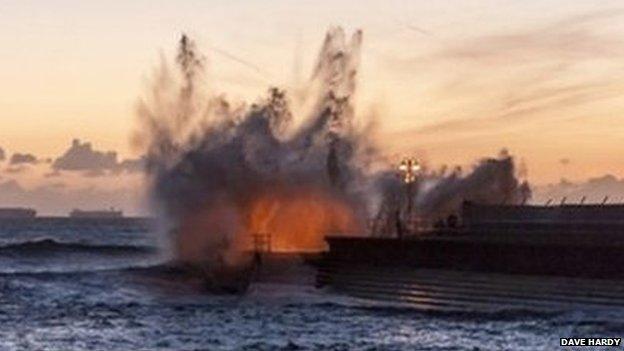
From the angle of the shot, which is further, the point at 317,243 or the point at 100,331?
the point at 317,243

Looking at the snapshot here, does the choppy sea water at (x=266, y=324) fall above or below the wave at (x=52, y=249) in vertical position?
below

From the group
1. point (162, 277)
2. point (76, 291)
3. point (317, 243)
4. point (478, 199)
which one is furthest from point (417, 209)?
point (76, 291)

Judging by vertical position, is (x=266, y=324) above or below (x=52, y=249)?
below

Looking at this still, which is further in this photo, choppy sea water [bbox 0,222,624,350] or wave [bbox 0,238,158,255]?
wave [bbox 0,238,158,255]

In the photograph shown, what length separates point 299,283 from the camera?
49844 millimetres

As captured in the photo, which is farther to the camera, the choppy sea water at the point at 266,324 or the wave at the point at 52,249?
the wave at the point at 52,249

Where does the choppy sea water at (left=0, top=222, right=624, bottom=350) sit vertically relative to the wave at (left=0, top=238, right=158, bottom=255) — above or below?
below

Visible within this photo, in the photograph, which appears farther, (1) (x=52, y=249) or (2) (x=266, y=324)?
(1) (x=52, y=249)

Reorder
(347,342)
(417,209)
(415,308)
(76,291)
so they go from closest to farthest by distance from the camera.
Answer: (347,342) < (415,308) < (76,291) < (417,209)

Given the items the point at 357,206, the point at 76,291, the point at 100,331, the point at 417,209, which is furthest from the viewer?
the point at 417,209

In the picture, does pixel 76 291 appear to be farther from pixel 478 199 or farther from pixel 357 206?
pixel 478 199

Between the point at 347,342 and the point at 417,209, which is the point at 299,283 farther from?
the point at 417,209

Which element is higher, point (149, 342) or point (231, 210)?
point (231, 210)

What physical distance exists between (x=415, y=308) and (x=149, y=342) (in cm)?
1098
